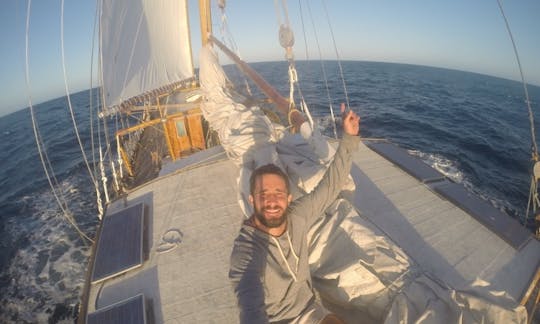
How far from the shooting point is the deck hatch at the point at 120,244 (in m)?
2.78

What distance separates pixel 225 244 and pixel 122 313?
1.15m

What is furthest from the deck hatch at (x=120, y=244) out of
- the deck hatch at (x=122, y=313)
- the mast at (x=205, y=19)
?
the mast at (x=205, y=19)

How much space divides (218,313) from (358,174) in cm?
294

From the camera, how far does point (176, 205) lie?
3691 millimetres

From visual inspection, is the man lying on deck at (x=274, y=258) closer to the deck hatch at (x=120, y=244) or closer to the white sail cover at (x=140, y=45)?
the deck hatch at (x=120, y=244)

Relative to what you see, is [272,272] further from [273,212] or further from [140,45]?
[140,45]

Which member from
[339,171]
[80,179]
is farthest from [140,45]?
[80,179]

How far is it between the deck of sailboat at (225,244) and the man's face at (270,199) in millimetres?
1086

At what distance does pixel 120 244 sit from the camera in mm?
3102

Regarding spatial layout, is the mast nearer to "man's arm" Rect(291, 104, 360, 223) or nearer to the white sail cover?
the white sail cover

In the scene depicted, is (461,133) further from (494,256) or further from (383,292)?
(383,292)

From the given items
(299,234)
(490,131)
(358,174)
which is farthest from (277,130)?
(490,131)

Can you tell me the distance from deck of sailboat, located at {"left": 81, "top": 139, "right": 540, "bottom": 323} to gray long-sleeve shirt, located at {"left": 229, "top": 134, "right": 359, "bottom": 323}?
0.68m

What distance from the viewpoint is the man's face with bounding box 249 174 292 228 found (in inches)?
73.5
